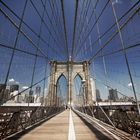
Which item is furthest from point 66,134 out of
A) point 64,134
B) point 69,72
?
point 69,72

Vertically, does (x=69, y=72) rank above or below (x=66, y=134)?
above

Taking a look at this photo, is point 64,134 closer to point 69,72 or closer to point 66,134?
point 66,134

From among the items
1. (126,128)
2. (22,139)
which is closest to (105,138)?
(126,128)

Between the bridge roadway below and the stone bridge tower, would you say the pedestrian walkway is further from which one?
the stone bridge tower

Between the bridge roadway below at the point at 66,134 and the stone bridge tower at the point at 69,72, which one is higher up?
the stone bridge tower at the point at 69,72

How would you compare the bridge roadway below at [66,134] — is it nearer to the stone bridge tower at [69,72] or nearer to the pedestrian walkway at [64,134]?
the pedestrian walkway at [64,134]

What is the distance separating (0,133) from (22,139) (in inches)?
14.9

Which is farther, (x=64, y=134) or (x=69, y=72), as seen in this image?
(x=69, y=72)

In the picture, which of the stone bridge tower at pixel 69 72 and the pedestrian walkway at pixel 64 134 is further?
the stone bridge tower at pixel 69 72

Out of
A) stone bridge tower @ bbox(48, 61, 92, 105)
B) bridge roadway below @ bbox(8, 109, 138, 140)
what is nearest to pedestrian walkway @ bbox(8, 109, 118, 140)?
bridge roadway below @ bbox(8, 109, 138, 140)

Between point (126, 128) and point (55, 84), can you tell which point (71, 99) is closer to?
point (55, 84)

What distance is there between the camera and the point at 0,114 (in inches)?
87.3

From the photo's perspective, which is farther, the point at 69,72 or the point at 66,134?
the point at 69,72

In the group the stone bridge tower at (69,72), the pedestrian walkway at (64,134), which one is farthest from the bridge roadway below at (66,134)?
the stone bridge tower at (69,72)
